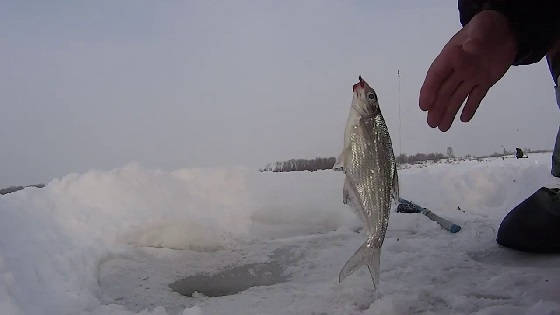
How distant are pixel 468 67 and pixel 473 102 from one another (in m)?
0.21

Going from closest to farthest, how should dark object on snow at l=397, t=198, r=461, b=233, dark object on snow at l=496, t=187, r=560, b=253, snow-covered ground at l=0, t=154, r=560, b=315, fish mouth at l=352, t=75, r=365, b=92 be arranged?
1. fish mouth at l=352, t=75, r=365, b=92
2. snow-covered ground at l=0, t=154, r=560, b=315
3. dark object on snow at l=496, t=187, r=560, b=253
4. dark object on snow at l=397, t=198, r=461, b=233

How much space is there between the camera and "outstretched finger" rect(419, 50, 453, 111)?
2090 mm

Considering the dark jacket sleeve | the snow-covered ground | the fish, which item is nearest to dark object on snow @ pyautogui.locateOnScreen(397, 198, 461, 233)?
the snow-covered ground

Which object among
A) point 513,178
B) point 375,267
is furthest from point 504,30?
point 513,178

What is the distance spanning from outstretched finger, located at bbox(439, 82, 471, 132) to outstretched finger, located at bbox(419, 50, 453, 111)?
0.27 feet

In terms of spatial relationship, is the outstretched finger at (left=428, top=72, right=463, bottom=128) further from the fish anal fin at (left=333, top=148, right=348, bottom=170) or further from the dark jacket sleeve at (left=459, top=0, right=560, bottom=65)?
the fish anal fin at (left=333, top=148, right=348, bottom=170)

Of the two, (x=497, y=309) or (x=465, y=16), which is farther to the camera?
(x=465, y=16)

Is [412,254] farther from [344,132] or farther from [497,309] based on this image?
[344,132]

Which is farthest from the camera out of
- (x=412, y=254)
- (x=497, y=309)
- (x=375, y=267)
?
(x=412, y=254)

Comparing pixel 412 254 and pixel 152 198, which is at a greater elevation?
pixel 152 198

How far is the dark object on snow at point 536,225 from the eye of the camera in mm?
2965

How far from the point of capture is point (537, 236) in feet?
9.84

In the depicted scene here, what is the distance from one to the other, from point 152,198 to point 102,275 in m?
1.57

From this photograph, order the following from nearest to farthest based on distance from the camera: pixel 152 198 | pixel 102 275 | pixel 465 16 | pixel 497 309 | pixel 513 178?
1. pixel 497 309
2. pixel 465 16
3. pixel 102 275
4. pixel 152 198
5. pixel 513 178
